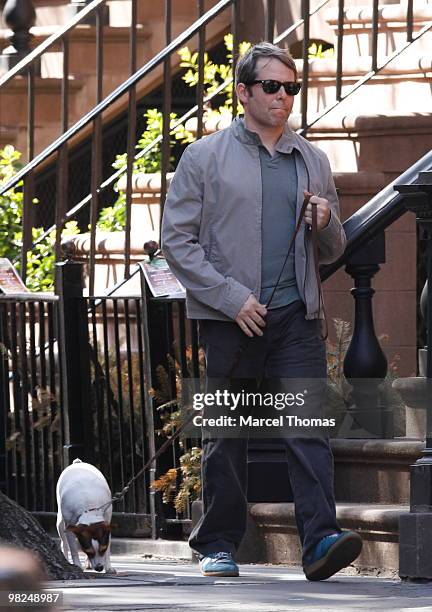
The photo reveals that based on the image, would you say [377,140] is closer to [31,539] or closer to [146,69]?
[146,69]

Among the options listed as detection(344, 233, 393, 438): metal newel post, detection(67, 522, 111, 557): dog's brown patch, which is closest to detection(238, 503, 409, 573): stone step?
detection(344, 233, 393, 438): metal newel post

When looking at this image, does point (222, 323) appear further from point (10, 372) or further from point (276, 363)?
point (10, 372)

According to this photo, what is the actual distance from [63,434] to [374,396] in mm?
1944

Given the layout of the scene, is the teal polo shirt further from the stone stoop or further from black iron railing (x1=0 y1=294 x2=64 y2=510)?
black iron railing (x1=0 y1=294 x2=64 y2=510)

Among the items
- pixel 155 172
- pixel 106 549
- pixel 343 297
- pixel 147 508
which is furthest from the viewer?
pixel 155 172

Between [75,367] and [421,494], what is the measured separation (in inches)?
109

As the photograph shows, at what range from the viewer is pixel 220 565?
211 inches

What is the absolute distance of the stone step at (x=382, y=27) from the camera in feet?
29.3

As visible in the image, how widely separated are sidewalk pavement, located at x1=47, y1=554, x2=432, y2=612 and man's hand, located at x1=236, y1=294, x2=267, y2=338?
0.84 m

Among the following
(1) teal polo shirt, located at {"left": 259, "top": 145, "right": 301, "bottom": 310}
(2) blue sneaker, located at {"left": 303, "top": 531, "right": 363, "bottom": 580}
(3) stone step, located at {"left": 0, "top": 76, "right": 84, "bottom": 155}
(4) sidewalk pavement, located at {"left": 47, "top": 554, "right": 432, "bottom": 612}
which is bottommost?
(4) sidewalk pavement, located at {"left": 47, "top": 554, "right": 432, "bottom": 612}

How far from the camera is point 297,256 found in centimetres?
533

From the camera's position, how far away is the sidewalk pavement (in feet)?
14.2

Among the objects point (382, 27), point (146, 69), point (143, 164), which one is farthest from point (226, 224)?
point (143, 164)

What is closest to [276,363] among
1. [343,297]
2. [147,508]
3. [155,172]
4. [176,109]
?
[147,508]
